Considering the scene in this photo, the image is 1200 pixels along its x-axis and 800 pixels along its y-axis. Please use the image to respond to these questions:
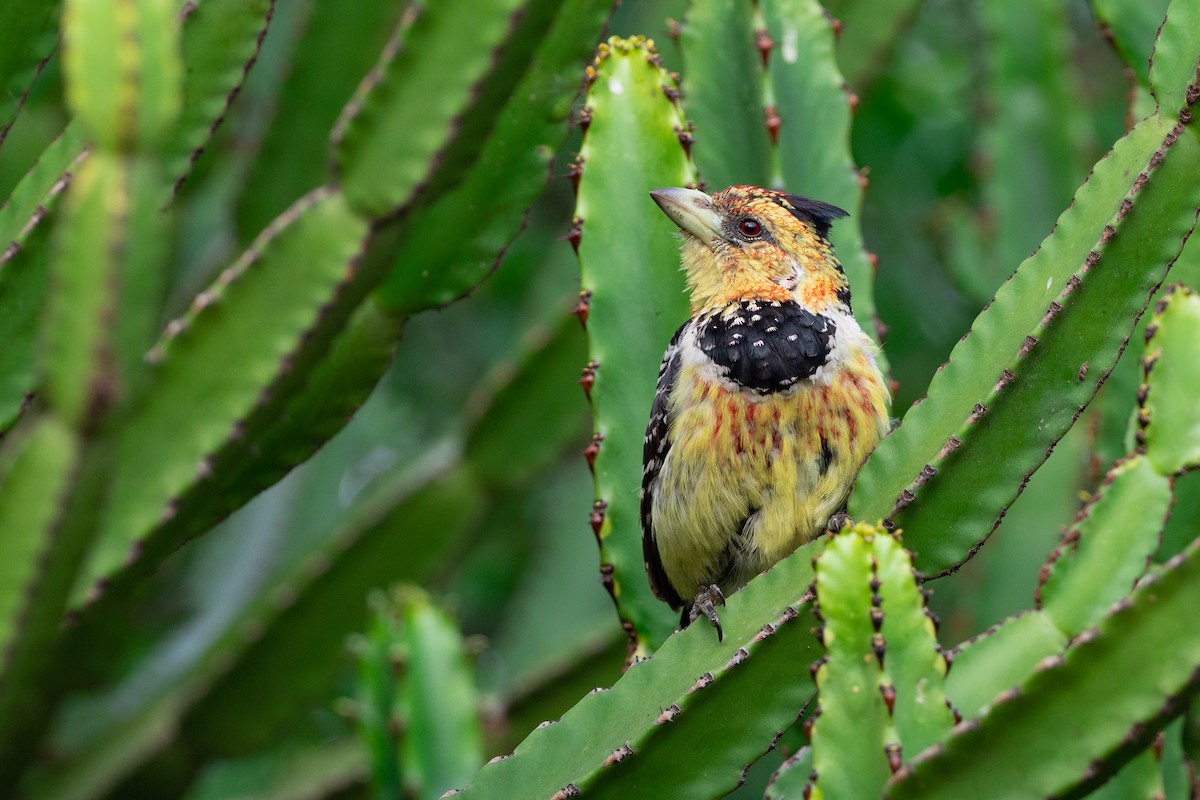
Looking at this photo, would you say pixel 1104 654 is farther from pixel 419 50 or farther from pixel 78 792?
pixel 78 792

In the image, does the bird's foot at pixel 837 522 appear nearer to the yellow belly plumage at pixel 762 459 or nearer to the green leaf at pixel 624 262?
the yellow belly plumage at pixel 762 459

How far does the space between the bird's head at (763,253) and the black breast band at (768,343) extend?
9 cm

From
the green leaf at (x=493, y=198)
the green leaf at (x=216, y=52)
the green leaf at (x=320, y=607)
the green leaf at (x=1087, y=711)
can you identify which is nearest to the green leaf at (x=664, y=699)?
the green leaf at (x=1087, y=711)

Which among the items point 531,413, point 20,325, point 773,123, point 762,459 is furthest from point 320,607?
point 773,123

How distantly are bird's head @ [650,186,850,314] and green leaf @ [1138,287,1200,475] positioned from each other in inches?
31.2

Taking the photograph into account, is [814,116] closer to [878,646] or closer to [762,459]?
[762,459]

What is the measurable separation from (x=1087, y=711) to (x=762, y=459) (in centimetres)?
95

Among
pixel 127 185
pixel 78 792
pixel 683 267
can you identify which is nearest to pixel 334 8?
pixel 683 267

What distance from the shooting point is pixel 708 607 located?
102 inches

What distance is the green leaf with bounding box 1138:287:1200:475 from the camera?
241cm

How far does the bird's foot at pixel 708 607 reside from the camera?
247 cm

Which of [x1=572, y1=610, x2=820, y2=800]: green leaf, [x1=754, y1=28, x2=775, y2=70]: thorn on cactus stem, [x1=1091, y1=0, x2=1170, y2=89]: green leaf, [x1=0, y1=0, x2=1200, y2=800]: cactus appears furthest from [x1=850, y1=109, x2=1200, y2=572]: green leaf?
[x1=1091, y1=0, x2=1170, y2=89]: green leaf

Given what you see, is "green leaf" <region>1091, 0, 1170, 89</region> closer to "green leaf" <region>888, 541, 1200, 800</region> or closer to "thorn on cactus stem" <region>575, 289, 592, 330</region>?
"thorn on cactus stem" <region>575, 289, 592, 330</region>

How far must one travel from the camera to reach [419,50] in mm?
3074
